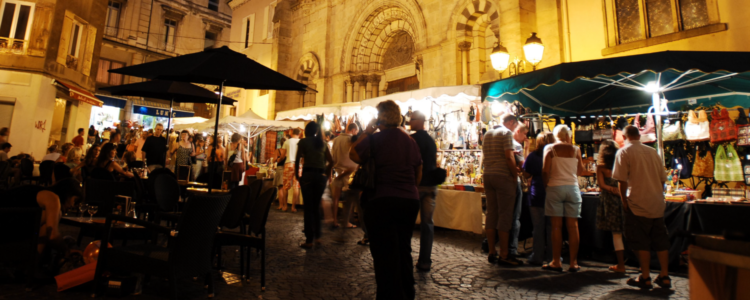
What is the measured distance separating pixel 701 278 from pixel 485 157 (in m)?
3.18

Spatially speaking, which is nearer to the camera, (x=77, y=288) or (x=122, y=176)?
(x=77, y=288)

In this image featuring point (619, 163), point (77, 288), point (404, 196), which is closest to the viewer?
point (404, 196)

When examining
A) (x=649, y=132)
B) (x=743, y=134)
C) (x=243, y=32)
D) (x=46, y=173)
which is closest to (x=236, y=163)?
(x=46, y=173)

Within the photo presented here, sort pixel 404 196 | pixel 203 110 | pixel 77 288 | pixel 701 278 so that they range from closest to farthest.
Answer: pixel 701 278 < pixel 404 196 < pixel 77 288 < pixel 203 110

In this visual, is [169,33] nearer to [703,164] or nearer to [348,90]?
[348,90]

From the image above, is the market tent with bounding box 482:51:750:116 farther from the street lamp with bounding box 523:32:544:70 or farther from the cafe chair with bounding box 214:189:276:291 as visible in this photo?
the cafe chair with bounding box 214:189:276:291

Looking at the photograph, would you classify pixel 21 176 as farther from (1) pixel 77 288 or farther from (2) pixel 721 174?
(2) pixel 721 174

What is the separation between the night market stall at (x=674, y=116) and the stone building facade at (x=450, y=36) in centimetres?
142

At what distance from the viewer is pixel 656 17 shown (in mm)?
7953

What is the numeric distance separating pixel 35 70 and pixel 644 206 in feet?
55.9

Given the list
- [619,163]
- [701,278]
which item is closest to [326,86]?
[619,163]

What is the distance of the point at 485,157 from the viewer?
15.8 ft

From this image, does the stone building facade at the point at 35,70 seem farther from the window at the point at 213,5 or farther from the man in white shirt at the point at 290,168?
the window at the point at 213,5

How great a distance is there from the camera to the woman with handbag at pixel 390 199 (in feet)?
8.57
